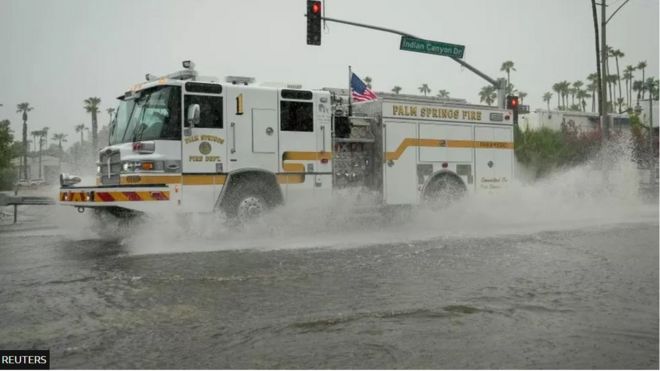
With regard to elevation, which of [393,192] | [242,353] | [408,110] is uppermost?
[408,110]

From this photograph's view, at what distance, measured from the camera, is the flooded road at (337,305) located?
4.49 metres

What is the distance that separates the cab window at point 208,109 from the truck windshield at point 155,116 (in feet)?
0.95

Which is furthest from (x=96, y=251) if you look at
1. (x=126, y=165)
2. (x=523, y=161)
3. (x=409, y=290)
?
(x=523, y=161)

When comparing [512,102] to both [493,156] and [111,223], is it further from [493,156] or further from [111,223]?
[111,223]

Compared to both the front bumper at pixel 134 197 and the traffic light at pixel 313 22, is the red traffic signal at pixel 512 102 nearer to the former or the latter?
A: the traffic light at pixel 313 22

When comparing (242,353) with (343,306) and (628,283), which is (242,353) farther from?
(628,283)

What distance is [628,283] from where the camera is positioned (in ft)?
23.5

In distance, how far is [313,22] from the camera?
789 inches

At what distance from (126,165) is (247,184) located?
2148 millimetres

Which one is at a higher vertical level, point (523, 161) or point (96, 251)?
point (523, 161)

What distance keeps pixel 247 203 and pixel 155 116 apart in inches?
86.0

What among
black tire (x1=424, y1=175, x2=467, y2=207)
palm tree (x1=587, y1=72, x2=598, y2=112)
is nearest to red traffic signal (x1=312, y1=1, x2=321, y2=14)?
black tire (x1=424, y1=175, x2=467, y2=207)

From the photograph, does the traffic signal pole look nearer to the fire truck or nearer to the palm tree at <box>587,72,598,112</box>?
the fire truck

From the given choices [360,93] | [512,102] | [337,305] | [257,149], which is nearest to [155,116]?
[257,149]
